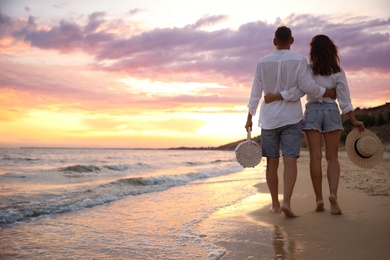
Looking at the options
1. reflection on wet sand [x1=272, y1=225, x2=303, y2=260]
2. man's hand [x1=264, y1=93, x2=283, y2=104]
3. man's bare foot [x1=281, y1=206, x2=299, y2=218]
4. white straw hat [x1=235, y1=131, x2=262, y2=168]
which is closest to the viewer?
reflection on wet sand [x1=272, y1=225, x2=303, y2=260]

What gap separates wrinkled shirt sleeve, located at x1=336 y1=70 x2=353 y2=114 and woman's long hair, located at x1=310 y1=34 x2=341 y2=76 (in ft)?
0.40

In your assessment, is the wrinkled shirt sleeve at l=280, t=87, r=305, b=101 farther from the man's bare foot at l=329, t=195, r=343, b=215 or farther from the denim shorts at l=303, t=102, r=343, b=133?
the man's bare foot at l=329, t=195, r=343, b=215

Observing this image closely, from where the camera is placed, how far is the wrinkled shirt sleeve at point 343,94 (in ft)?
14.0

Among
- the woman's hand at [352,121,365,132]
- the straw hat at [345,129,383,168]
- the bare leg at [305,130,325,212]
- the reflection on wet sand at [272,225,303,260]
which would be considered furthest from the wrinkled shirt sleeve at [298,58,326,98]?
the reflection on wet sand at [272,225,303,260]

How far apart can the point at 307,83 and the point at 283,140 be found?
0.68 metres

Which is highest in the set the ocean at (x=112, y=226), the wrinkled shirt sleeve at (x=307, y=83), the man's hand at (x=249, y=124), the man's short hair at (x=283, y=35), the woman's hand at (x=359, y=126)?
the man's short hair at (x=283, y=35)

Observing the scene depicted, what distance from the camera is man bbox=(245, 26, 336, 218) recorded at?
4172mm

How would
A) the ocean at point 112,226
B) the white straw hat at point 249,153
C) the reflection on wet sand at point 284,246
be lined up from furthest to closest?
the white straw hat at point 249,153, the ocean at point 112,226, the reflection on wet sand at point 284,246

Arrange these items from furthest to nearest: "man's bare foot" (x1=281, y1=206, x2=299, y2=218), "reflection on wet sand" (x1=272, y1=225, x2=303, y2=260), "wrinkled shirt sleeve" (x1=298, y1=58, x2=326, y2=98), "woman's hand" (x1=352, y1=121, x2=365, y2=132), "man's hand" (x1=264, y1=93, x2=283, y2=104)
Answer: "woman's hand" (x1=352, y1=121, x2=365, y2=132), "man's hand" (x1=264, y1=93, x2=283, y2=104), "wrinkled shirt sleeve" (x1=298, y1=58, x2=326, y2=98), "man's bare foot" (x1=281, y1=206, x2=299, y2=218), "reflection on wet sand" (x1=272, y1=225, x2=303, y2=260)

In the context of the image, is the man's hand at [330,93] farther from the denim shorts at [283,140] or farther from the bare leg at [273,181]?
the bare leg at [273,181]

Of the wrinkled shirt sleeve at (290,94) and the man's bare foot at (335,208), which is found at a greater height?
the wrinkled shirt sleeve at (290,94)

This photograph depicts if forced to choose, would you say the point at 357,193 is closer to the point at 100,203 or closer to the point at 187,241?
the point at 187,241

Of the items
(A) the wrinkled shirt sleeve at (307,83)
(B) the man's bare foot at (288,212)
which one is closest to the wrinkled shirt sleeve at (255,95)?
(A) the wrinkled shirt sleeve at (307,83)

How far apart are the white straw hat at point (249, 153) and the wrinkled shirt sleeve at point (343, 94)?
106cm
